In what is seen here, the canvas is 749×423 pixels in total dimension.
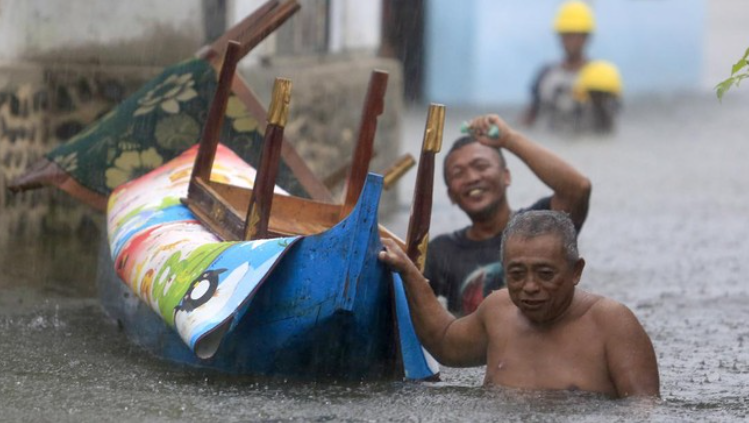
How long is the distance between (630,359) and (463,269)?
1838 mm

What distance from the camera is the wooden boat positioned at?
4.87m

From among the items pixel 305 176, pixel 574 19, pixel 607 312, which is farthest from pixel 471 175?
pixel 574 19

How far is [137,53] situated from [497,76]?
10.6m

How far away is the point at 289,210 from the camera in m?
6.05

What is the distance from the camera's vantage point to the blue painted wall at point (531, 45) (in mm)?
17781

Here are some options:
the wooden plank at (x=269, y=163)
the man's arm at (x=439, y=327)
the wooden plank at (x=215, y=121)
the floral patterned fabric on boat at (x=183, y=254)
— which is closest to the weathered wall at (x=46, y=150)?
the floral patterned fabric on boat at (x=183, y=254)

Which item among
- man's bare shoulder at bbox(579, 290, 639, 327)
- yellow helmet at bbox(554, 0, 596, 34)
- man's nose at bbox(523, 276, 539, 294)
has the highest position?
yellow helmet at bbox(554, 0, 596, 34)

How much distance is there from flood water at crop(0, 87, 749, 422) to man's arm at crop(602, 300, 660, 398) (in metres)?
0.06

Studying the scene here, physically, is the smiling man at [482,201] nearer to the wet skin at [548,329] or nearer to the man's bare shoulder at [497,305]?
the man's bare shoulder at [497,305]

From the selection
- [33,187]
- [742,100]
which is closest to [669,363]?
[33,187]

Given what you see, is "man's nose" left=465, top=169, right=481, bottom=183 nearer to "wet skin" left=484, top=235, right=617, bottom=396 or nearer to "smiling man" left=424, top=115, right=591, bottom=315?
"smiling man" left=424, top=115, right=591, bottom=315

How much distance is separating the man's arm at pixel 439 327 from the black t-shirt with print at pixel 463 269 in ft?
3.99

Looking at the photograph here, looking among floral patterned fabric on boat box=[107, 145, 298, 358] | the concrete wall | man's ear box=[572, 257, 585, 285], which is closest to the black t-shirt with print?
floral patterned fabric on boat box=[107, 145, 298, 358]

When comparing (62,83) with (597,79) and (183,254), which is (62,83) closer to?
(183,254)
